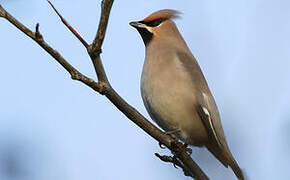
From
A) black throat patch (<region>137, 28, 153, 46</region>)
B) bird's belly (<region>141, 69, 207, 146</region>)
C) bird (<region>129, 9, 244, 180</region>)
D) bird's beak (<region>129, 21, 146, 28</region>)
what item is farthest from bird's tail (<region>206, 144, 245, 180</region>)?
bird's beak (<region>129, 21, 146, 28</region>)

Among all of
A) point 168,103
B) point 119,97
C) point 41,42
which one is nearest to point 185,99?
point 168,103

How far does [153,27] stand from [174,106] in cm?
127

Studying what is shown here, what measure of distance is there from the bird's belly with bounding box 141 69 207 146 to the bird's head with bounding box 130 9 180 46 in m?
0.92

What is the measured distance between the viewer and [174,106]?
4551 millimetres

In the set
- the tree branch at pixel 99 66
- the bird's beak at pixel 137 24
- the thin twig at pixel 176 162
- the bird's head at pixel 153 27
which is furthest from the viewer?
the bird's head at pixel 153 27

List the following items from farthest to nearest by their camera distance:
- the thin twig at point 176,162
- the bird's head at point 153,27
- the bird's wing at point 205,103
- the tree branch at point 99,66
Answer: the bird's head at point 153,27, the bird's wing at point 205,103, the thin twig at point 176,162, the tree branch at point 99,66

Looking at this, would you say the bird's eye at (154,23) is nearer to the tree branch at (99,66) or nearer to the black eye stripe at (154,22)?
the black eye stripe at (154,22)

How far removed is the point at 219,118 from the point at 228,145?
422 mm

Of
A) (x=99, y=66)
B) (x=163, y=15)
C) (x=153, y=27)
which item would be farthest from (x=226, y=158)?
(x=163, y=15)

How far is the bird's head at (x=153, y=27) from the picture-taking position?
545cm

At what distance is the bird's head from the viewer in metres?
5.45

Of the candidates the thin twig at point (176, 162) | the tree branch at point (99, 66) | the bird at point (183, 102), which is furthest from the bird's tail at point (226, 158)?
the tree branch at point (99, 66)

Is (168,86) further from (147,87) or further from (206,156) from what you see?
(206,156)

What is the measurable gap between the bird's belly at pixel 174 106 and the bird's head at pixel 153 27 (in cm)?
92
